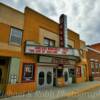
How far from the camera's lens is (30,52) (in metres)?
12.1

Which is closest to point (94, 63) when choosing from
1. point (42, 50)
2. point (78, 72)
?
point (78, 72)

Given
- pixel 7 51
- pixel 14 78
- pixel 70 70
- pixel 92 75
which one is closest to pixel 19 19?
pixel 7 51

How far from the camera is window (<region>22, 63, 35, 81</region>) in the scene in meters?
11.9

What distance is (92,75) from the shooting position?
2170 cm

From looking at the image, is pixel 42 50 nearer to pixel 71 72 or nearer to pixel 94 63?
pixel 71 72

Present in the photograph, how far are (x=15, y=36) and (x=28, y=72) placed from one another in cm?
369

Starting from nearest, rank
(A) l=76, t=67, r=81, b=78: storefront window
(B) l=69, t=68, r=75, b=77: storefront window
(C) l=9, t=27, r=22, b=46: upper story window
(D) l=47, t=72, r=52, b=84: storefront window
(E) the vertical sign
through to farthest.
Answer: (C) l=9, t=27, r=22, b=46: upper story window < (D) l=47, t=72, r=52, b=84: storefront window < (E) the vertical sign < (B) l=69, t=68, r=75, b=77: storefront window < (A) l=76, t=67, r=81, b=78: storefront window

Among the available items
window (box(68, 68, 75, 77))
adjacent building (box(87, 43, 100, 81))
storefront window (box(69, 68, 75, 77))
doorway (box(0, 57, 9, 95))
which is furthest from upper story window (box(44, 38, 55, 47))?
adjacent building (box(87, 43, 100, 81))

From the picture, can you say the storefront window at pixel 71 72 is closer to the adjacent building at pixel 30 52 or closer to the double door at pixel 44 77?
the adjacent building at pixel 30 52

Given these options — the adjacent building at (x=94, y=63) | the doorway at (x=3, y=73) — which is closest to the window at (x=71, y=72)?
the adjacent building at (x=94, y=63)

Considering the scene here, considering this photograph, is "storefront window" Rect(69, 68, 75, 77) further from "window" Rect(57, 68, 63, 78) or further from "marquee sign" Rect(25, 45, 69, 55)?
"marquee sign" Rect(25, 45, 69, 55)

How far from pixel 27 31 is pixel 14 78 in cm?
480

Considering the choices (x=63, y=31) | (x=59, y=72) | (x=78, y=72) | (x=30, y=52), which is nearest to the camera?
(x=30, y=52)

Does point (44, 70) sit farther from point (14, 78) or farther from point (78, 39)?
point (78, 39)
